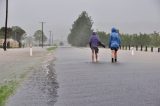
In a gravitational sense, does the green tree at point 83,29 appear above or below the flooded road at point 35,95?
above

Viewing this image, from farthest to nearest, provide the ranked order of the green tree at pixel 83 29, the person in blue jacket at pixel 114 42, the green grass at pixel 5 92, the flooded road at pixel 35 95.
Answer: the green tree at pixel 83 29
the person in blue jacket at pixel 114 42
the green grass at pixel 5 92
the flooded road at pixel 35 95

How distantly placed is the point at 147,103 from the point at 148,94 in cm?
135

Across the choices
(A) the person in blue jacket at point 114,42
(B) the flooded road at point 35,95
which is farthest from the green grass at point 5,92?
(A) the person in blue jacket at point 114,42

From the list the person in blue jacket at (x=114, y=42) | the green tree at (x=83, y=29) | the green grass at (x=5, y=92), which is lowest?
the green grass at (x=5, y=92)

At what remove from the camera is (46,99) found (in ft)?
34.2

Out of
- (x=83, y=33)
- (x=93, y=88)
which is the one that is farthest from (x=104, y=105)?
(x=83, y=33)

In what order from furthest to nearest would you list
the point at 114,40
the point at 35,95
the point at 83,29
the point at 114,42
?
1. the point at 83,29
2. the point at 114,40
3. the point at 114,42
4. the point at 35,95

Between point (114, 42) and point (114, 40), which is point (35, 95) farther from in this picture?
point (114, 40)

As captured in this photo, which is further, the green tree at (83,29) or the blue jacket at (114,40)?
the green tree at (83,29)

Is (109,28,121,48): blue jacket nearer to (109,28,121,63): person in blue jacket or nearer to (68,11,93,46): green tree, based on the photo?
(109,28,121,63): person in blue jacket

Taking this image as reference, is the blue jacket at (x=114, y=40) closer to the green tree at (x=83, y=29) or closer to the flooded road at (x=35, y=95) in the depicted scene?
the flooded road at (x=35, y=95)

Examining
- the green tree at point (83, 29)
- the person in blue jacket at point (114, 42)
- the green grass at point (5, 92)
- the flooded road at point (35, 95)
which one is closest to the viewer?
the flooded road at point (35, 95)

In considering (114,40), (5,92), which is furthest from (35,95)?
(114,40)

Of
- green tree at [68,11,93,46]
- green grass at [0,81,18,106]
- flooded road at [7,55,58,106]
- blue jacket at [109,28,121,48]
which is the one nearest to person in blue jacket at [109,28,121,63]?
blue jacket at [109,28,121,48]
